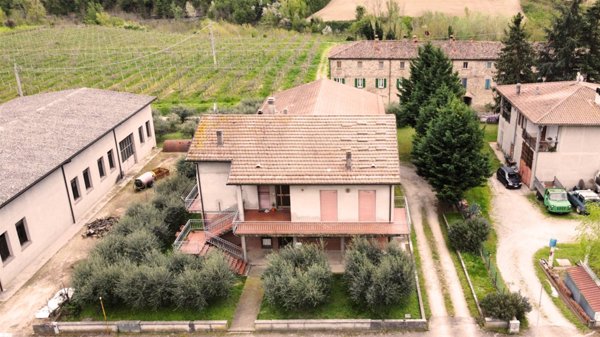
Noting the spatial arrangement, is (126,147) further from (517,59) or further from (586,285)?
(517,59)

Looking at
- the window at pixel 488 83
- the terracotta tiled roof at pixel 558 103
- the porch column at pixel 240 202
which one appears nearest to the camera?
the porch column at pixel 240 202

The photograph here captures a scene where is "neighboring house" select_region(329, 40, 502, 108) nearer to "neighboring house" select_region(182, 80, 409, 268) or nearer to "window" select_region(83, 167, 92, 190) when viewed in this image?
"neighboring house" select_region(182, 80, 409, 268)

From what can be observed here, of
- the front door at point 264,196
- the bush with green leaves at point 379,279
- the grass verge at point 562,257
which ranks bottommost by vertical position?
the grass verge at point 562,257

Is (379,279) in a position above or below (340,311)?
above

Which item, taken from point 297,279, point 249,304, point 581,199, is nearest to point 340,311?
point 297,279

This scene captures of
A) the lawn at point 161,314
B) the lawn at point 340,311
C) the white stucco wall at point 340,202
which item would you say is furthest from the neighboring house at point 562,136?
the lawn at point 161,314

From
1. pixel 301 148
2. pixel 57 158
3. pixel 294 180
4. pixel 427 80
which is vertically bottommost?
pixel 294 180

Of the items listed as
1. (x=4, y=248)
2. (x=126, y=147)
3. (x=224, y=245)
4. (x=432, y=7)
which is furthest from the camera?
(x=432, y=7)

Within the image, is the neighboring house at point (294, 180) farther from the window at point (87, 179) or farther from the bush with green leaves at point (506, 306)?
the window at point (87, 179)
